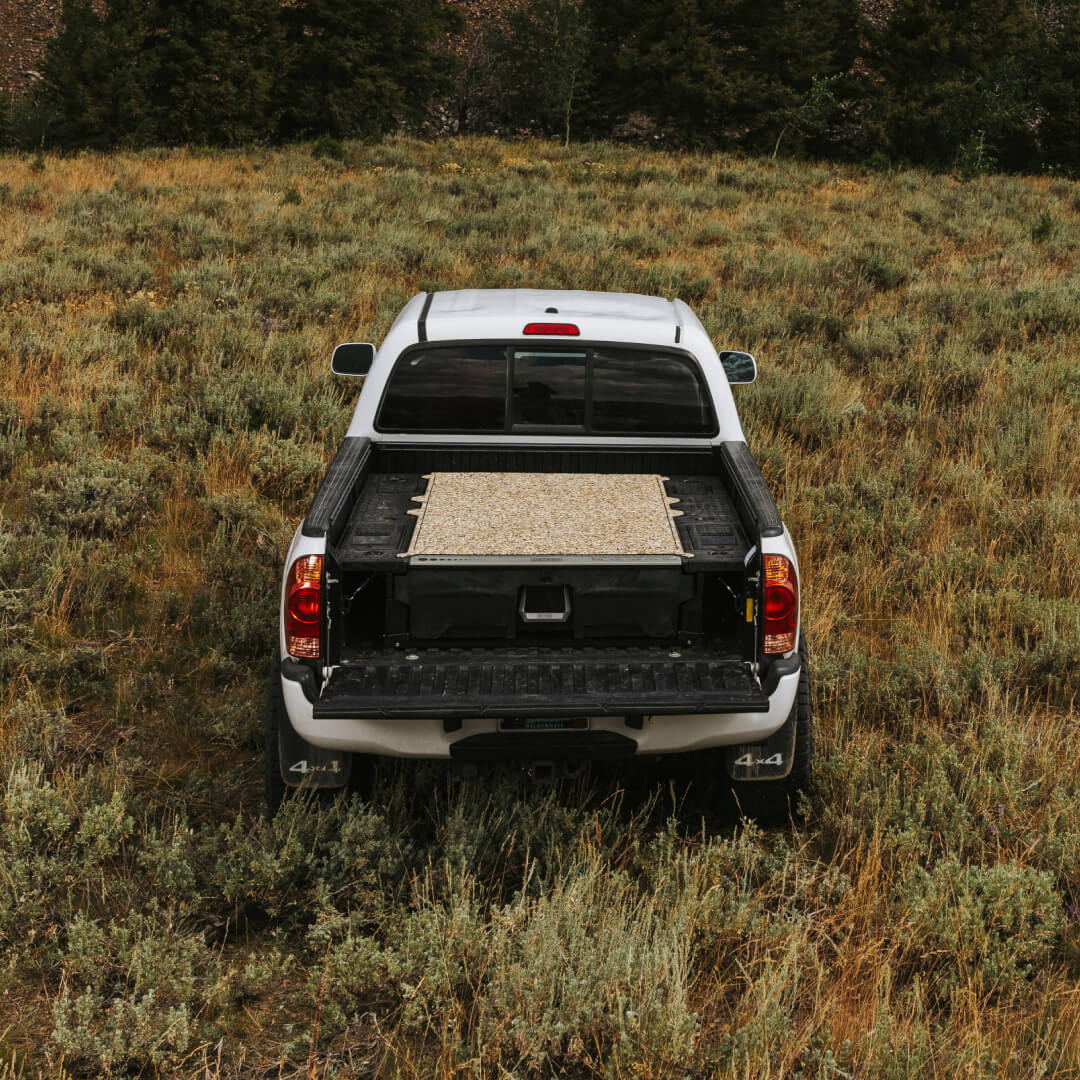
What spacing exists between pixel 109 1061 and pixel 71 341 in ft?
27.7

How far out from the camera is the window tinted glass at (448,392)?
15.1ft

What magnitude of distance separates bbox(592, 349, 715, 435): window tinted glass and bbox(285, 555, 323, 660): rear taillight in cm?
182

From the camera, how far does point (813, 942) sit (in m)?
3.33

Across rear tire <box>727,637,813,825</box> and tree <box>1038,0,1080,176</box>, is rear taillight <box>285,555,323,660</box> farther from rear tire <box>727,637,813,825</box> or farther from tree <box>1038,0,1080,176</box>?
tree <box>1038,0,1080,176</box>

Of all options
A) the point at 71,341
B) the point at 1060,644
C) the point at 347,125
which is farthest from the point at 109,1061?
the point at 347,125

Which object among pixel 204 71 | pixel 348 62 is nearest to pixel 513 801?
pixel 204 71

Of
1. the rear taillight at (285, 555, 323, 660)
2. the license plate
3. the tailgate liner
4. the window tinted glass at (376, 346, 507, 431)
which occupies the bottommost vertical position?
the license plate

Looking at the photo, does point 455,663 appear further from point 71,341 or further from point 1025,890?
point 71,341

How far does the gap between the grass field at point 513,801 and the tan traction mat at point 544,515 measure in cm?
97

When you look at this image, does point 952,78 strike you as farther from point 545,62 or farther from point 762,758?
point 762,758

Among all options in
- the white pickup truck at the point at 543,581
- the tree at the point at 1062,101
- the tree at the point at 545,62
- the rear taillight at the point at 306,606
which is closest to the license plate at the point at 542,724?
the white pickup truck at the point at 543,581

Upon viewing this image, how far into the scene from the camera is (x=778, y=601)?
11.3 feet

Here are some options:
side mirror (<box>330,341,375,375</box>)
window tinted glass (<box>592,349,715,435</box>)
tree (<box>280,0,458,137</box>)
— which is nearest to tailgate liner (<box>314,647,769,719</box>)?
window tinted glass (<box>592,349,715,435</box>)

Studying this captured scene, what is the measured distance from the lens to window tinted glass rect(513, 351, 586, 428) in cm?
466
